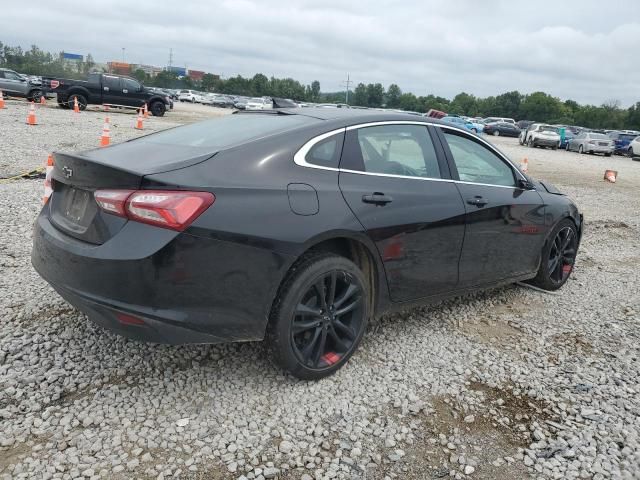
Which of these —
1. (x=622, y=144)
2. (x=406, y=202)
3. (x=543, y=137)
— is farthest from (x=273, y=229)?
(x=622, y=144)

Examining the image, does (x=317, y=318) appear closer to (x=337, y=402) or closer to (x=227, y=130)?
(x=337, y=402)

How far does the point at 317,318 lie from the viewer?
3145mm

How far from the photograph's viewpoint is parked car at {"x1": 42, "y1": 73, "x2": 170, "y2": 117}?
82.1 ft

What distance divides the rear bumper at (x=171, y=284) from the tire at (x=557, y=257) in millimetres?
3140

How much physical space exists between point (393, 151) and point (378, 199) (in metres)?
0.52

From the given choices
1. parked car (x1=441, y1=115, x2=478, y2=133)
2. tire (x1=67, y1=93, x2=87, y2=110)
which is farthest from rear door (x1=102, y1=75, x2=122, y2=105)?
parked car (x1=441, y1=115, x2=478, y2=133)

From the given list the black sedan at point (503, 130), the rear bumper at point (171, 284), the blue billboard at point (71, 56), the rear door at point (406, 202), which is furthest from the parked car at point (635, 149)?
the blue billboard at point (71, 56)

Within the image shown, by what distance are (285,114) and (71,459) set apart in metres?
2.45

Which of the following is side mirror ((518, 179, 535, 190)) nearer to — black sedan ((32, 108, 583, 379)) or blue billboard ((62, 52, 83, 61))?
black sedan ((32, 108, 583, 379))

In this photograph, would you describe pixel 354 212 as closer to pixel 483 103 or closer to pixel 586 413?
pixel 586 413

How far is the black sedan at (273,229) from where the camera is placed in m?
2.64

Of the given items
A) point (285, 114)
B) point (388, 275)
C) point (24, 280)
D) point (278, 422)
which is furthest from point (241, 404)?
point (24, 280)

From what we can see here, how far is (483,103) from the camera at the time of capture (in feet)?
331

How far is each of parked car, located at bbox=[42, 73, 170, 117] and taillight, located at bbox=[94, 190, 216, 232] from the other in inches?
977
